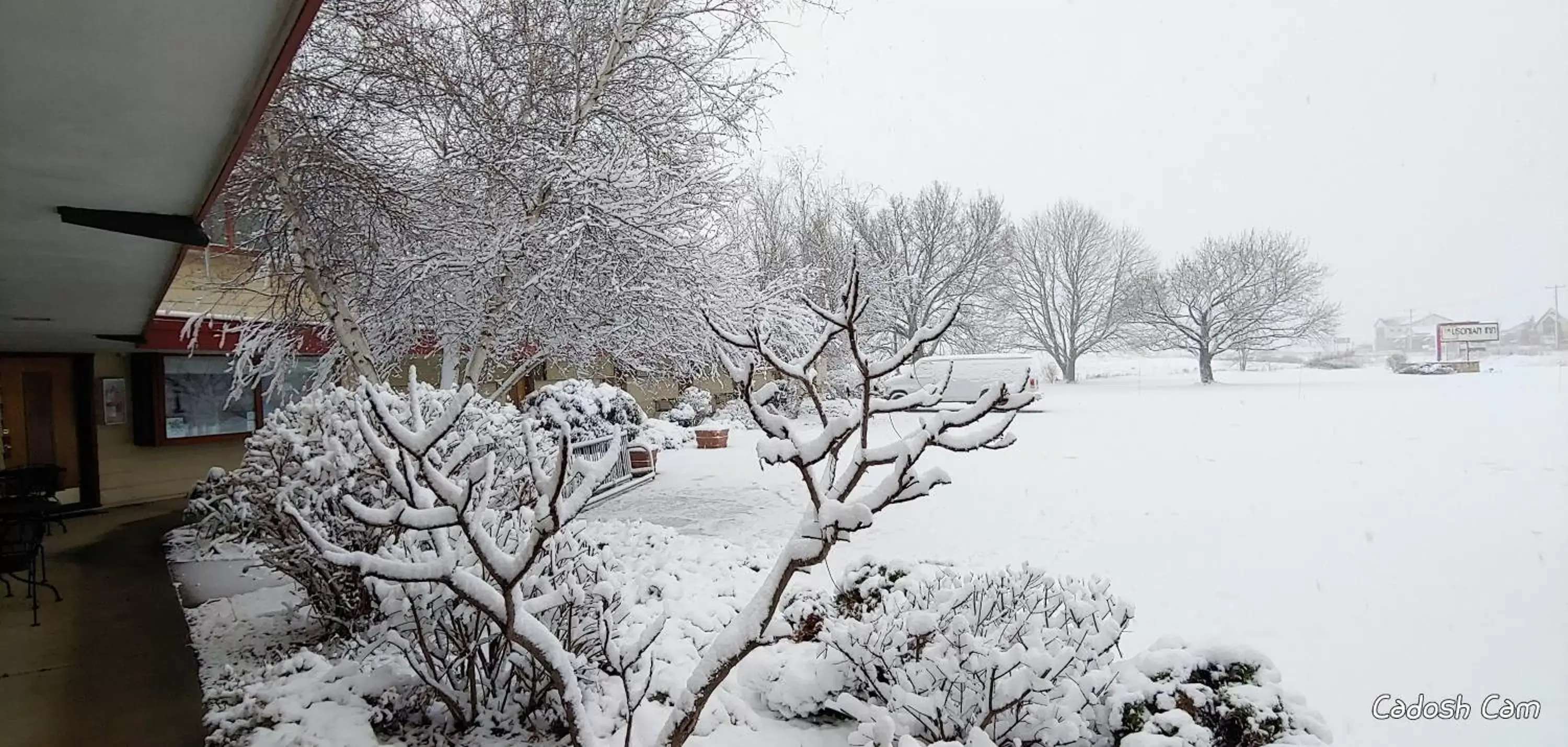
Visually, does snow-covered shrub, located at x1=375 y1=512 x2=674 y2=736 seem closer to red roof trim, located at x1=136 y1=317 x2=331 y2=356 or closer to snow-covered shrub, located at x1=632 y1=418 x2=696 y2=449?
red roof trim, located at x1=136 y1=317 x2=331 y2=356

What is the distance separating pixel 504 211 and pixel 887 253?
918 cm

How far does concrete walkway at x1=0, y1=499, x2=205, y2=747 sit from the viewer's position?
294 centimetres

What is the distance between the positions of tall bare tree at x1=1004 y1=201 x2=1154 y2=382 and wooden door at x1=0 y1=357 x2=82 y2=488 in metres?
12.9

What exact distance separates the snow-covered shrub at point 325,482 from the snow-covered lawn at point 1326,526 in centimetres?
304

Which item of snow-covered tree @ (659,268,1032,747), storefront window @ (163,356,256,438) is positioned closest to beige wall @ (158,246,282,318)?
storefront window @ (163,356,256,438)

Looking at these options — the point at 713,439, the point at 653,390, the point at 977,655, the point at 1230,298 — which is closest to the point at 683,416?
the point at 653,390

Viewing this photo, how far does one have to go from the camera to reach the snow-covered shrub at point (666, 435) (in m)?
12.7

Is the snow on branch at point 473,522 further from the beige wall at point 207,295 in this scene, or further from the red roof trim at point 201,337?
the beige wall at point 207,295

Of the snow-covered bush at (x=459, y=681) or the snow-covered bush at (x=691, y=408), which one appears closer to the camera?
the snow-covered bush at (x=459, y=681)

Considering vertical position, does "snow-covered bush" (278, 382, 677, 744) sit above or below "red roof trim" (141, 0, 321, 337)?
below

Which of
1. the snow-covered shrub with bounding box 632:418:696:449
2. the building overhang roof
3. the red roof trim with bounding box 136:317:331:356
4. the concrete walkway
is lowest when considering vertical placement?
the concrete walkway

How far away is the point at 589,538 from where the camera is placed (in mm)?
3822

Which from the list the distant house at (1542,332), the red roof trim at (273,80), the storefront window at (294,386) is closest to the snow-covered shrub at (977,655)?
the distant house at (1542,332)

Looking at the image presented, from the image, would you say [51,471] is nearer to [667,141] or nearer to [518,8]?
[518,8]
